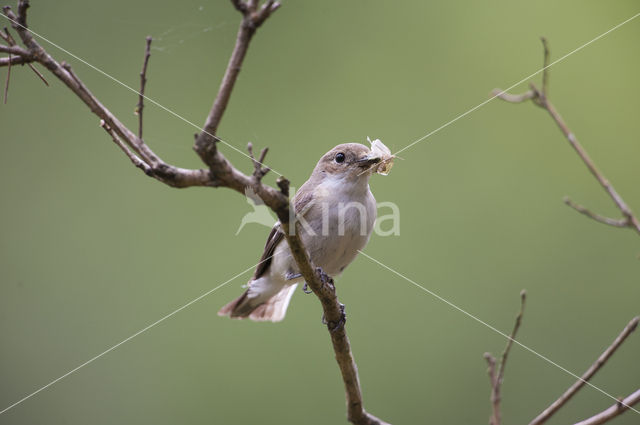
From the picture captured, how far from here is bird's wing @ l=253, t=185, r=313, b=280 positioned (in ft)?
11.2

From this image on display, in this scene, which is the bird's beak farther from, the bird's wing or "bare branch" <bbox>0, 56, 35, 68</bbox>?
"bare branch" <bbox>0, 56, 35, 68</bbox>

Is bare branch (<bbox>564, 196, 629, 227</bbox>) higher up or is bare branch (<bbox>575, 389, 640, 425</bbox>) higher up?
bare branch (<bbox>564, 196, 629, 227</bbox>)

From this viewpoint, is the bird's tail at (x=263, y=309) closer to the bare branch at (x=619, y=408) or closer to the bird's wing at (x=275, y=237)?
the bird's wing at (x=275, y=237)

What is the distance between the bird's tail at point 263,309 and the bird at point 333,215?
0.39 metres

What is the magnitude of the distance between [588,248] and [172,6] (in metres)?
3.50

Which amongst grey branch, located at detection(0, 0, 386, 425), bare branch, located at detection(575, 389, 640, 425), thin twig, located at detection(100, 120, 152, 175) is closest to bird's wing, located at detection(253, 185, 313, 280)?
grey branch, located at detection(0, 0, 386, 425)

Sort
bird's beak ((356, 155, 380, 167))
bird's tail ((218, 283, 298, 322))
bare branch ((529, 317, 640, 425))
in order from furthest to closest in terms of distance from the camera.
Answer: bird's tail ((218, 283, 298, 322))
bird's beak ((356, 155, 380, 167))
bare branch ((529, 317, 640, 425))

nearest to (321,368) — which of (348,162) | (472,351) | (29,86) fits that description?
(472,351)

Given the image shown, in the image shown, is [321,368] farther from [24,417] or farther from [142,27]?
[142,27]

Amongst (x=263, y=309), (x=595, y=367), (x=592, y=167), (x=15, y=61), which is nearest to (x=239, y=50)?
(x=15, y=61)

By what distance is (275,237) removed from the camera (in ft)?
11.4

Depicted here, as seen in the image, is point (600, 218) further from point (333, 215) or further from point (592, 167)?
point (333, 215)

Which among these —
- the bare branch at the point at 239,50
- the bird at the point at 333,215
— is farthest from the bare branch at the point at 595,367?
the bird at the point at 333,215

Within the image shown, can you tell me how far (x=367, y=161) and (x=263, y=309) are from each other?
4.30 feet
